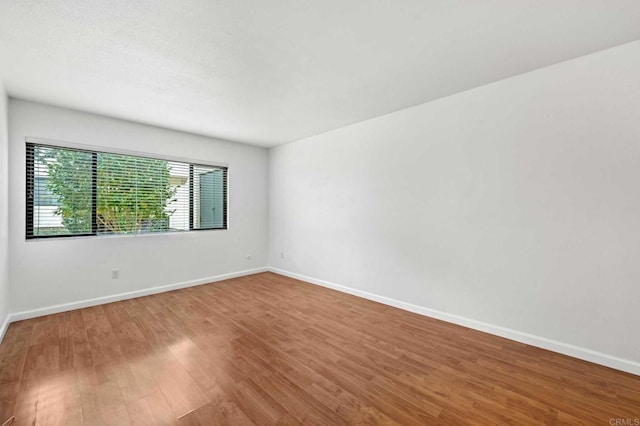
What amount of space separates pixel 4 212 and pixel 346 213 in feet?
12.8

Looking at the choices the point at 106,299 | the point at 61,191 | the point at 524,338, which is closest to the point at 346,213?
the point at 524,338

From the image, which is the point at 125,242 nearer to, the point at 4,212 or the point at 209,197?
Result: the point at 4,212

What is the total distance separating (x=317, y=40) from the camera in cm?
204

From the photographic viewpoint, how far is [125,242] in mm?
3768

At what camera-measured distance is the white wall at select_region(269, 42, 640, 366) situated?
2150 millimetres

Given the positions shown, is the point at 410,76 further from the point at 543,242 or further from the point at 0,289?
the point at 0,289

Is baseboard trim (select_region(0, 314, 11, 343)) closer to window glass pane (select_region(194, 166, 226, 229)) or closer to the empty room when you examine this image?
the empty room

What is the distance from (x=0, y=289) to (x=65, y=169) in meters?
1.50

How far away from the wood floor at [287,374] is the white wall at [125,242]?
1.52 ft

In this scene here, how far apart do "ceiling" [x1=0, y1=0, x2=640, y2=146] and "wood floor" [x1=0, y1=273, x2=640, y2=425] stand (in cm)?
253

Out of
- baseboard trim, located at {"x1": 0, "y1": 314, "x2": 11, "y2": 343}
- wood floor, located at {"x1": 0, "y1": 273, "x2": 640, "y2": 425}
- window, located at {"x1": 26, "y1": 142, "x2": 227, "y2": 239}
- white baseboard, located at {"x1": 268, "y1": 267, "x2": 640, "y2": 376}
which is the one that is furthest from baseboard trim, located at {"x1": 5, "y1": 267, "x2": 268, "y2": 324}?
white baseboard, located at {"x1": 268, "y1": 267, "x2": 640, "y2": 376}

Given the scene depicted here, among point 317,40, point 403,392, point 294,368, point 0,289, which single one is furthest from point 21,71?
point 403,392

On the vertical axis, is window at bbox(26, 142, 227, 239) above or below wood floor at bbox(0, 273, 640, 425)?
above

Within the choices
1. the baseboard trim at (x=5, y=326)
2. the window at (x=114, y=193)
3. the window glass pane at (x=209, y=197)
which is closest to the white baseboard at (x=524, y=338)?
the window glass pane at (x=209, y=197)
